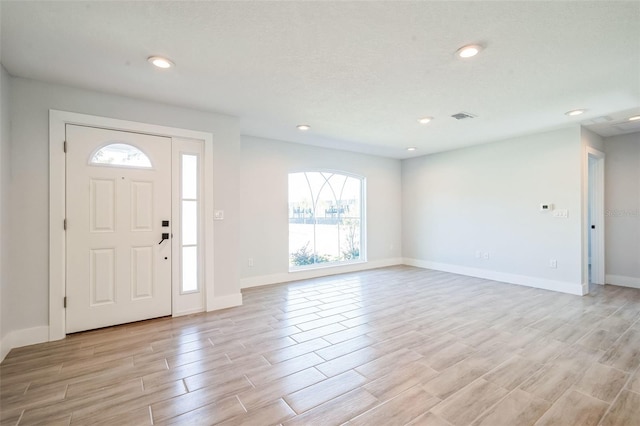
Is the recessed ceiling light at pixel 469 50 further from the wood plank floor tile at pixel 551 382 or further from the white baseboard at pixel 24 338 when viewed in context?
the white baseboard at pixel 24 338

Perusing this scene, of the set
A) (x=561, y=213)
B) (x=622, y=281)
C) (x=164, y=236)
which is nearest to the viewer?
(x=164, y=236)

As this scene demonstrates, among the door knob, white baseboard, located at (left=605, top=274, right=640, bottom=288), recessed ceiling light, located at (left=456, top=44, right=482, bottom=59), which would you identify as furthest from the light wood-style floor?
recessed ceiling light, located at (left=456, top=44, right=482, bottom=59)

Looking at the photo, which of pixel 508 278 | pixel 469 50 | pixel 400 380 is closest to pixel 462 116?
pixel 469 50

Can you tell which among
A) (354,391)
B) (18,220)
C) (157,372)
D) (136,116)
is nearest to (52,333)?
(18,220)

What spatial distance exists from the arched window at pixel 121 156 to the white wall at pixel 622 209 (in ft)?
24.2

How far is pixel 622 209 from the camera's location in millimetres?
4988

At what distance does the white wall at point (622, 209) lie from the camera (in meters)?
4.86

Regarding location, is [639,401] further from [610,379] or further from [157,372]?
[157,372]

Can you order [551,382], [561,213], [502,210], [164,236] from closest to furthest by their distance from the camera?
1. [551,382]
2. [164,236]
3. [561,213]
4. [502,210]

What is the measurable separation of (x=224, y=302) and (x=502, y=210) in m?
5.06

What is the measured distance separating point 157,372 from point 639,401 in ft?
11.5

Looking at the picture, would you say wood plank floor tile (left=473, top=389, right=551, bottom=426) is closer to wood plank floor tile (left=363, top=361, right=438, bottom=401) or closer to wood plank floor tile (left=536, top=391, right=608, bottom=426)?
wood plank floor tile (left=536, top=391, right=608, bottom=426)

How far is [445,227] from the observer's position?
20.7 ft

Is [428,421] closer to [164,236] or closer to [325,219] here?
[164,236]
